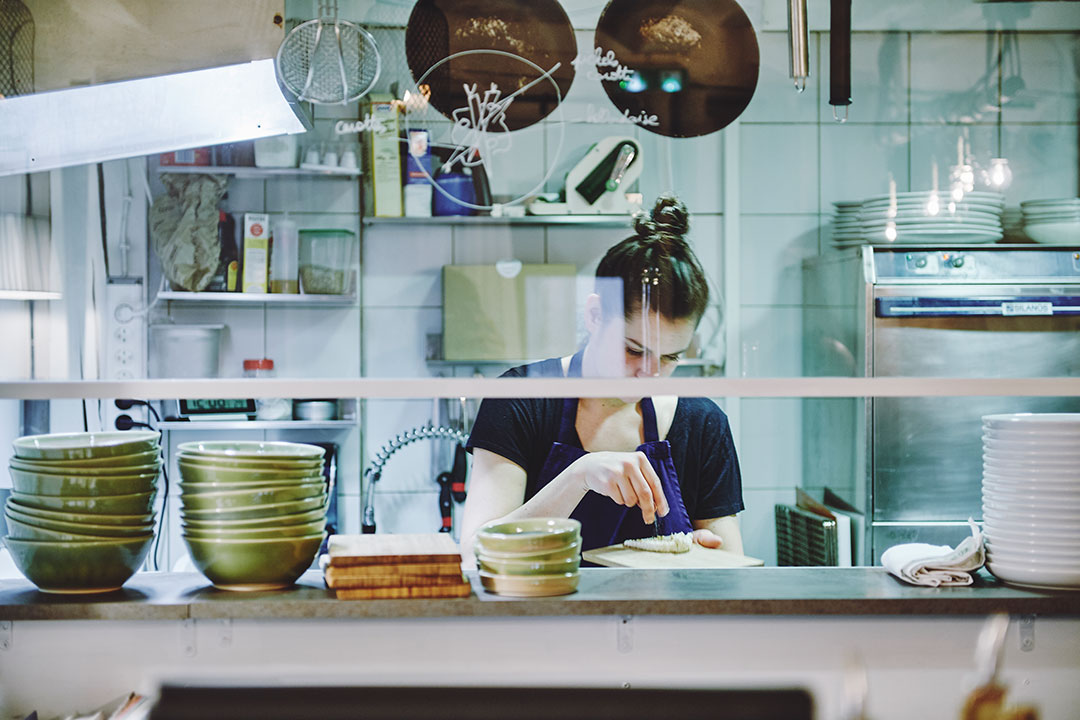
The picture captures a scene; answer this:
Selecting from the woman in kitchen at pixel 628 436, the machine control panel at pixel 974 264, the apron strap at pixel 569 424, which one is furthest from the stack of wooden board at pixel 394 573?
the machine control panel at pixel 974 264

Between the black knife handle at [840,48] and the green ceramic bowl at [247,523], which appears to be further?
the black knife handle at [840,48]

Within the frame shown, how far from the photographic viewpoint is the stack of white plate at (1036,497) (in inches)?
54.2

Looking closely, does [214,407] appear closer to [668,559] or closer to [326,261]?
[326,261]

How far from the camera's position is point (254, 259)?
2.94 metres

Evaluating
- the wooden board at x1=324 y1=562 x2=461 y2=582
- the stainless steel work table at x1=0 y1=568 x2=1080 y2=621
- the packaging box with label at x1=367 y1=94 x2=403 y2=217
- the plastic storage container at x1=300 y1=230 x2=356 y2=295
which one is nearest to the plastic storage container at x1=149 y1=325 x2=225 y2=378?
the plastic storage container at x1=300 y1=230 x2=356 y2=295

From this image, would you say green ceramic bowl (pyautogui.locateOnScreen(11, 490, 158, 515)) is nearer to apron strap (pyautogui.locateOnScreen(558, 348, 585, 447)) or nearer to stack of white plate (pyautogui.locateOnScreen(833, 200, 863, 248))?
apron strap (pyautogui.locateOnScreen(558, 348, 585, 447))

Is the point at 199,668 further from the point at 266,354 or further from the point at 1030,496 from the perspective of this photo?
the point at 266,354

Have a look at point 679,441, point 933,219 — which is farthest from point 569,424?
point 933,219

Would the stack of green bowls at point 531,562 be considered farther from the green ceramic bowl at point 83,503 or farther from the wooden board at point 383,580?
the green ceramic bowl at point 83,503

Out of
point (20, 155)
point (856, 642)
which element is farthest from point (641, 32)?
point (856, 642)

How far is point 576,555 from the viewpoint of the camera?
1.41m

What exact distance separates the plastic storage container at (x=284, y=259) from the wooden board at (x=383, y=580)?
1.75m

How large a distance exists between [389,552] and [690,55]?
5.04 feet

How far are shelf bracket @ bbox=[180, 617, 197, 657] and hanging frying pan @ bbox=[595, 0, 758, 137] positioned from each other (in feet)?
5.35
